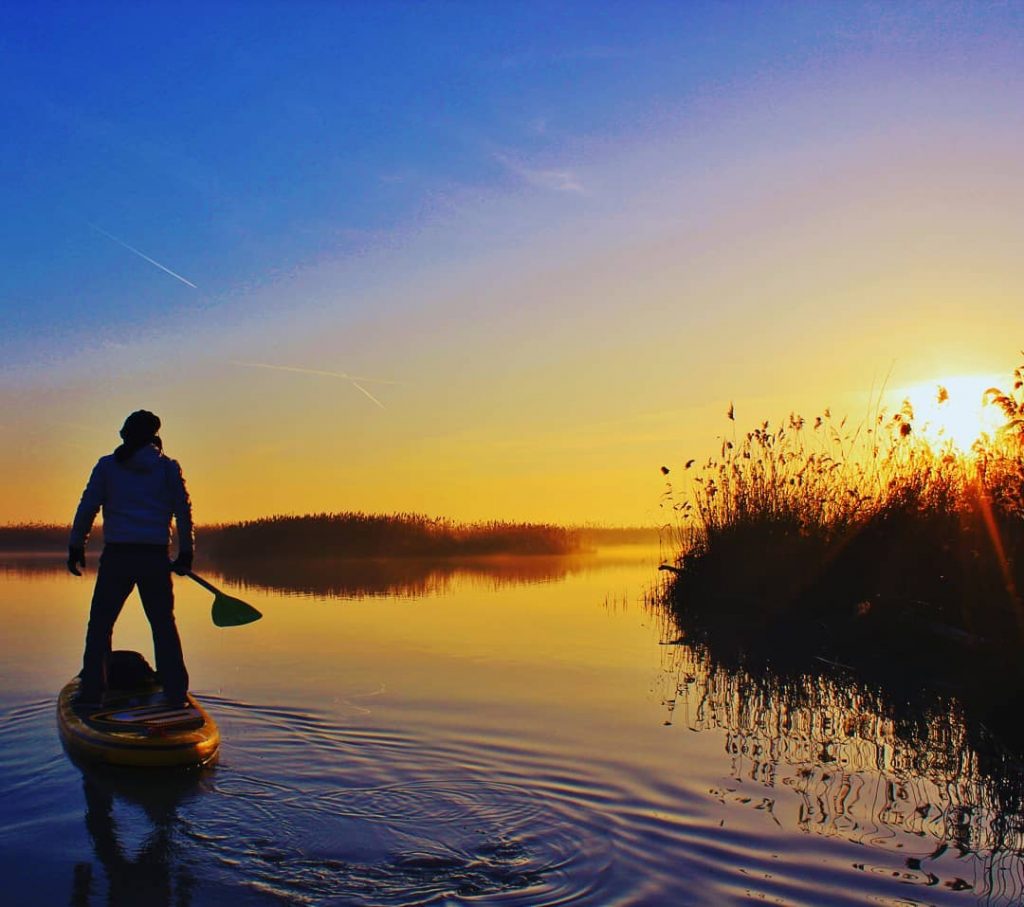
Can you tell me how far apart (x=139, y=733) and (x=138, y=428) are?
2041 mm

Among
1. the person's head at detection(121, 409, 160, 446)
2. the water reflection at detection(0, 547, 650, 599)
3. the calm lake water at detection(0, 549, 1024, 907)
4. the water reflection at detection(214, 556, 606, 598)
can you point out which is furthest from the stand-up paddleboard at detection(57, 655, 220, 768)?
the water reflection at detection(214, 556, 606, 598)

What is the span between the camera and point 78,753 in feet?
20.6

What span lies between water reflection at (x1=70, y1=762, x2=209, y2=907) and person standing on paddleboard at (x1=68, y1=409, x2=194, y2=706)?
1043mm

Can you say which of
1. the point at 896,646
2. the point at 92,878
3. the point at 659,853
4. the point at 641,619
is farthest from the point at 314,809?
the point at 641,619

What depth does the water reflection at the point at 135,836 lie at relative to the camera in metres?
4.00

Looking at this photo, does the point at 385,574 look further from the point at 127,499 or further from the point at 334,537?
the point at 127,499

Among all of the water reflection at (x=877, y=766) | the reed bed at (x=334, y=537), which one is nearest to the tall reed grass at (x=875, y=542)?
the water reflection at (x=877, y=766)

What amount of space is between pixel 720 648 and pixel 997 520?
3286mm

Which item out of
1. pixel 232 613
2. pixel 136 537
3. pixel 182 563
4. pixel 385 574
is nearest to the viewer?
pixel 136 537

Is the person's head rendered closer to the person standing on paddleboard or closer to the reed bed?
the person standing on paddleboard

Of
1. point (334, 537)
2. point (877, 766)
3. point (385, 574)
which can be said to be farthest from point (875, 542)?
point (334, 537)

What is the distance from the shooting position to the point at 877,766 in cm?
626

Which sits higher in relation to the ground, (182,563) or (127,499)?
(127,499)

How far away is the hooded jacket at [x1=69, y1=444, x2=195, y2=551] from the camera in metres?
6.96
